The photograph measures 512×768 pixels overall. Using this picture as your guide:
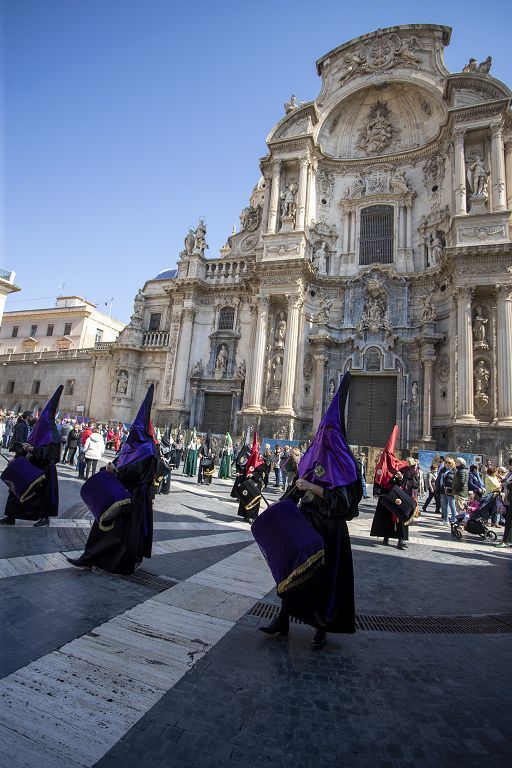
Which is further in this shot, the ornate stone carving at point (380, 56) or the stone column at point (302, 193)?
→ the ornate stone carving at point (380, 56)

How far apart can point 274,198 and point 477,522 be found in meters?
22.3

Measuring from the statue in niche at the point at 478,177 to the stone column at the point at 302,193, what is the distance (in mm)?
9207

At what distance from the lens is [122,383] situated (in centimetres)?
2877

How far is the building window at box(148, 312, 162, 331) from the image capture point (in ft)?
102

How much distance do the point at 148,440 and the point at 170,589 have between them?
5.75 feet

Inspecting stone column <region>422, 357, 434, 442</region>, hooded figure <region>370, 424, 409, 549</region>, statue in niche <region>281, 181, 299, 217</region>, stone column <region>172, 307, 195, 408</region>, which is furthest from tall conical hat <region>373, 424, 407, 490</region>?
statue in niche <region>281, 181, 299, 217</region>

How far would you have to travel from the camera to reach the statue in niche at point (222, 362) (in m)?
25.9

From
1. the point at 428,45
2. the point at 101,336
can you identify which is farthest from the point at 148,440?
the point at 101,336

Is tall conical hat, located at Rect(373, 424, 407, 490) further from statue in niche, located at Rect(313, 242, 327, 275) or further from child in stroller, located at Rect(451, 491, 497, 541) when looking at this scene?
statue in niche, located at Rect(313, 242, 327, 275)

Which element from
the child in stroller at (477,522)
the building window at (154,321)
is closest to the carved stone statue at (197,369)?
the building window at (154,321)

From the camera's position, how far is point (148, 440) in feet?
16.6

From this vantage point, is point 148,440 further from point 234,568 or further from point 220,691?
point 220,691

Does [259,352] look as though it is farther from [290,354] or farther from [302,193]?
[302,193]

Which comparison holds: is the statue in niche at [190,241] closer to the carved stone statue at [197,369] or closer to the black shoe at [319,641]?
the carved stone statue at [197,369]
